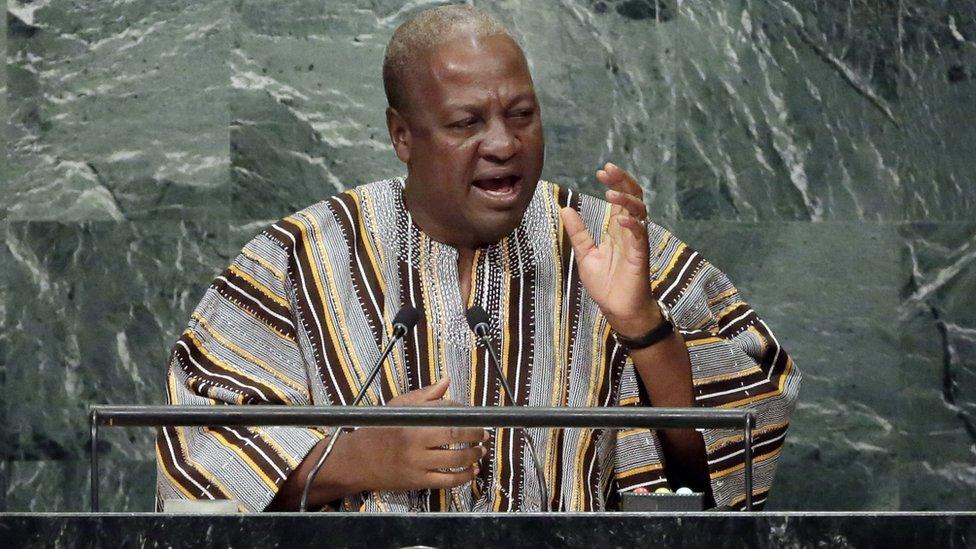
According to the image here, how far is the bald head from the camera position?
352cm

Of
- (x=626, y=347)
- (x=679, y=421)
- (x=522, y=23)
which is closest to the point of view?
(x=679, y=421)

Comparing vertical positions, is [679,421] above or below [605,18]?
below

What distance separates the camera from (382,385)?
11.2 ft

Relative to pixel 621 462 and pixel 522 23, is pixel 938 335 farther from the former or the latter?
pixel 621 462

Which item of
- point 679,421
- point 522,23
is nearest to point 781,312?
point 522,23

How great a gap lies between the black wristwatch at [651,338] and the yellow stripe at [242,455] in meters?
0.75

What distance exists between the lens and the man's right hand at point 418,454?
312cm

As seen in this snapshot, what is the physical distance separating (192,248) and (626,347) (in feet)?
6.56

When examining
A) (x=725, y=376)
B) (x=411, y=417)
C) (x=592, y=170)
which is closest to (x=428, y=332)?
(x=725, y=376)

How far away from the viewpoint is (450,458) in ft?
10.3

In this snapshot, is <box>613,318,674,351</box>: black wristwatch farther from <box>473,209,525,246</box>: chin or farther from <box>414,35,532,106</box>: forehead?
<box>414,35,532,106</box>: forehead

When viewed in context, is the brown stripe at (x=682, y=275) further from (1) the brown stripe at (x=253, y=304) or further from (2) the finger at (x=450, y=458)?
(1) the brown stripe at (x=253, y=304)

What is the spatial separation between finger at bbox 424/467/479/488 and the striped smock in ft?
0.53

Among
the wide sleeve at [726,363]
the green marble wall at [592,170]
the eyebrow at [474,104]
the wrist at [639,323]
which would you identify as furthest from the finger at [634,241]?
the green marble wall at [592,170]
